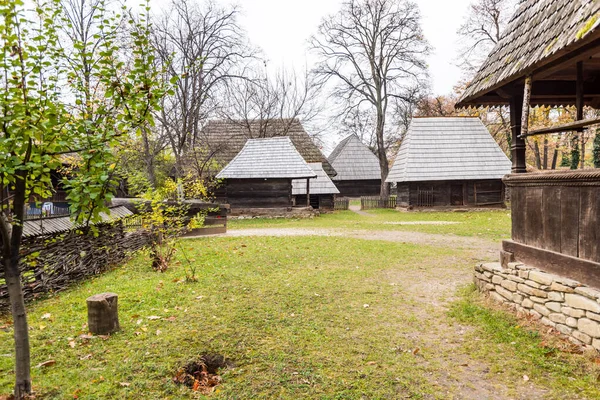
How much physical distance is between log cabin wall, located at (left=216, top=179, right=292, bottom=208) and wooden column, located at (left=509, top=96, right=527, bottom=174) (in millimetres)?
15010

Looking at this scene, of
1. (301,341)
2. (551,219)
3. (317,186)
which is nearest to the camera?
(301,341)

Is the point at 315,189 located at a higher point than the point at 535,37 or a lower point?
lower

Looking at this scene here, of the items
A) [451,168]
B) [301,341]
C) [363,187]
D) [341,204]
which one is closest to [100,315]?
[301,341]

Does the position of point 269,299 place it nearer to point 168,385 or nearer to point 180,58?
point 168,385

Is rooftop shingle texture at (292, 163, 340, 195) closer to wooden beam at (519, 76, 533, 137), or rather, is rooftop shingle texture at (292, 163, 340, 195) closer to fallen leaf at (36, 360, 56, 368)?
wooden beam at (519, 76, 533, 137)

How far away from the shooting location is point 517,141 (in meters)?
5.62

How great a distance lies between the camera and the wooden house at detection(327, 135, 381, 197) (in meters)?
38.0

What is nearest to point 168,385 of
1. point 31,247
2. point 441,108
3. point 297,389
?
point 297,389

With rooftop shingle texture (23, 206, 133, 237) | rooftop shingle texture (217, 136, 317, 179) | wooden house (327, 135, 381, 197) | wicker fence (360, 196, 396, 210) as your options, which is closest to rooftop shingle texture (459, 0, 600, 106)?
rooftop shingle texture (23, 206, 133, 237)

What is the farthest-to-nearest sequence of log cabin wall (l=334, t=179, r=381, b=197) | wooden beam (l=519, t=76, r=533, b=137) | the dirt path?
1. log cabin wall (l=334, t=179, r=381, b=197)
2. wooden beam (l=519, t=76, r=533, b=137)
3. the dirt path

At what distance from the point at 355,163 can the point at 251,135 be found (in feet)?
48.7

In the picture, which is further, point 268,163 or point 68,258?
point 268,163

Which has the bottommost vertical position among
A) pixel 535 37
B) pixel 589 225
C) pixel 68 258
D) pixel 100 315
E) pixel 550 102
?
pixel 100 315

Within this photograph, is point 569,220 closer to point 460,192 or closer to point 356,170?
point 460,192
